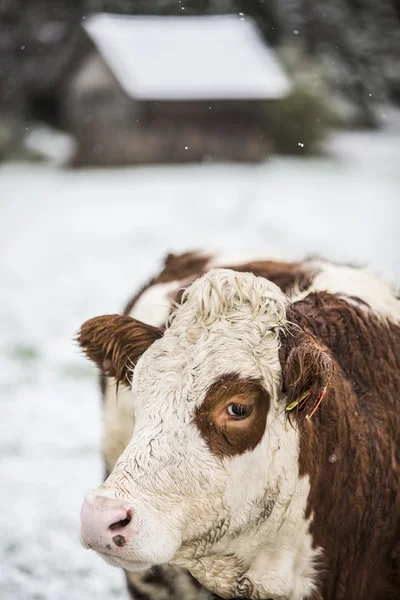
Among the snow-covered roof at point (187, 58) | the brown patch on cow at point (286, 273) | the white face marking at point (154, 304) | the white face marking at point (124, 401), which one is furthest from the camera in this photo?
the snow-covered roof at point (187, 58)

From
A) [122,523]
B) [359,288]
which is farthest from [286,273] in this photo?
[122,523]

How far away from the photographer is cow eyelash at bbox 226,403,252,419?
227 cm

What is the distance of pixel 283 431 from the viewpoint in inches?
93.9

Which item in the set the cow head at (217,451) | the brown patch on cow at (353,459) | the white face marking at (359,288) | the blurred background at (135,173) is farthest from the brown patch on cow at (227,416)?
the blurred background at (135,173)

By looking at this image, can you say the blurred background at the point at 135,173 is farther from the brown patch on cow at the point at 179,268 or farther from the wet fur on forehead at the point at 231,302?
the wet fur on forehead at the point at 231,302

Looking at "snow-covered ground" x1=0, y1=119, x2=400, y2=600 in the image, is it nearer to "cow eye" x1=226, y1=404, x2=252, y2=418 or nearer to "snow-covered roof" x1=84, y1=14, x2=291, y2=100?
"cow eye" x1=226, y1=404, x2=252, y2=418

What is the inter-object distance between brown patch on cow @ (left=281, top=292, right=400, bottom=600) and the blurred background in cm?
134

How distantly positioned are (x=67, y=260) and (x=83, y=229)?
2.16 m

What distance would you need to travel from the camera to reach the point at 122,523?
2115 mm

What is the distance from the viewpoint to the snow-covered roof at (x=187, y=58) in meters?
19.1

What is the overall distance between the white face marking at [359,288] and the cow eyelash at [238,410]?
2.35 feet

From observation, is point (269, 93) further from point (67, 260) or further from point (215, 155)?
point (67, 260)

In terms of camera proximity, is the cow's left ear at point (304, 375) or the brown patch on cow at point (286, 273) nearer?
the cow's left ear at point (304, 375)

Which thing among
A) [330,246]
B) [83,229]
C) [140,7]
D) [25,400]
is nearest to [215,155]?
[83,229]
